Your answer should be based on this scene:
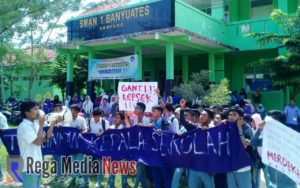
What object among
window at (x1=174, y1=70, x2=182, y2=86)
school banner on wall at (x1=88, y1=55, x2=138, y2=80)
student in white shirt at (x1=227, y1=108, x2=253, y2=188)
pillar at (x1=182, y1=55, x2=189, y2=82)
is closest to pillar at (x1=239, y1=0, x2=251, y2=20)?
pillar at (x1=182, y1=55, x2=189, y2=82)

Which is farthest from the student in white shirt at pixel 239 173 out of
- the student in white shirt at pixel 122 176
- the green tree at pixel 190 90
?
the green tree at pixel 190 90

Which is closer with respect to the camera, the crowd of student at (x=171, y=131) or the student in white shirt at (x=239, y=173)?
the crowd of student at (x=171, y=131)

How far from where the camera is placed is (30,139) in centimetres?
466

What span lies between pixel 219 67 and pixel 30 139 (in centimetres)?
1346

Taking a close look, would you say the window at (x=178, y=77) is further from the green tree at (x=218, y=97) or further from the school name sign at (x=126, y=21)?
the green tree at (x=218, y=97)

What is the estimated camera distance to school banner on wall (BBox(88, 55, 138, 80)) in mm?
14000

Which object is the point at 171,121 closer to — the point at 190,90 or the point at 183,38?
the point at 190,90

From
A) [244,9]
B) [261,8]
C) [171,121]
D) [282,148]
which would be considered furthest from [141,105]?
[261,8]

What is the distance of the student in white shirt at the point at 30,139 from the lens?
468 cm

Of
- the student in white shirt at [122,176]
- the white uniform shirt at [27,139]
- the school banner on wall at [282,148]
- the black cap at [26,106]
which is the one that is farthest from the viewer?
the student in white shirt at [122,176]

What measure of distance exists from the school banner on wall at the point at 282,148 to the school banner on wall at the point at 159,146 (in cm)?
69

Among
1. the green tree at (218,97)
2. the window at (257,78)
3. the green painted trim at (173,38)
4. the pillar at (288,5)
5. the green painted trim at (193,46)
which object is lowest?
the green tree at (218,97)

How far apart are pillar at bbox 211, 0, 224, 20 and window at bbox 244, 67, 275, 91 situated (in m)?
2.88

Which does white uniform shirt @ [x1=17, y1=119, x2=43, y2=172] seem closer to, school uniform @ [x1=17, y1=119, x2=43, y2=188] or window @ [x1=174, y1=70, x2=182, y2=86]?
school uniform @ [x1=17, y1=119, x2=43, y2=188]
